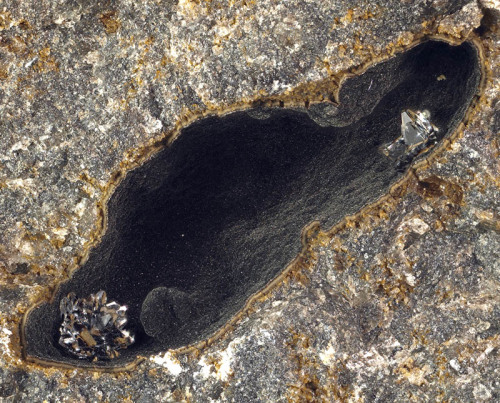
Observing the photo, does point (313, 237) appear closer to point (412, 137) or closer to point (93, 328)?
point (412, 137)

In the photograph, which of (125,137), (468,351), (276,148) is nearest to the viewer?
(468,351)

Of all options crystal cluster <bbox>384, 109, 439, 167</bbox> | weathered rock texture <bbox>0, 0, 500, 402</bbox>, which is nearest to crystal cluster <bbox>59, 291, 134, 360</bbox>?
weathered rock texture <bbox>0, 0, 500, 402</bbox>

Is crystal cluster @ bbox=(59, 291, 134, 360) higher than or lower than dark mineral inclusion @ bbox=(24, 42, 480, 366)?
lower

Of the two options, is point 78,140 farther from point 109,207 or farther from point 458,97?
point 458,97

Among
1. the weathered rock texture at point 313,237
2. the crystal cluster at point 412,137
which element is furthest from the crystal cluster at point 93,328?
the crystal cluster at point 412,137

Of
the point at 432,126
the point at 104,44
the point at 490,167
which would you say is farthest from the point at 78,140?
the point at 490,167

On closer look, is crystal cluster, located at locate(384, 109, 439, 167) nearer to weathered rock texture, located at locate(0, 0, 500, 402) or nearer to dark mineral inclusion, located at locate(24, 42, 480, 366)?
dark mineral inclusion, located at locate(24, 42, 480, 366)

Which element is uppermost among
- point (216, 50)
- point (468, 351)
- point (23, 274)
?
point (216, 50)

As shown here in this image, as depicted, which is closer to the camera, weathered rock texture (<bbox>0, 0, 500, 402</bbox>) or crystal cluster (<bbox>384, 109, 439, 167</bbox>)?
weathered rock texture (<bbox>0, 0, 500, 402</bbox>)
